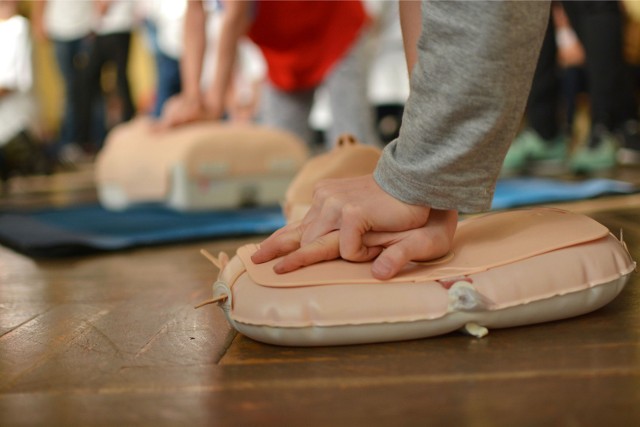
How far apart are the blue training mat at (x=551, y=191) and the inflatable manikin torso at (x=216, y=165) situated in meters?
0.67

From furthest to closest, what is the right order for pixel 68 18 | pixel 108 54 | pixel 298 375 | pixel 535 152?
1. pixel 108 54
2. pixel 68 18
3. pixel 535 152
4. pixel 298 375

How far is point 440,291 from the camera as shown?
77 centimetres

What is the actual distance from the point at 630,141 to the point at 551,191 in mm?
1540

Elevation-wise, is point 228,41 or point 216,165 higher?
point 228,41

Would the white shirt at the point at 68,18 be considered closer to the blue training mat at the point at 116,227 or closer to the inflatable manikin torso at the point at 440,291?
the blue training mat at the point at 116,227

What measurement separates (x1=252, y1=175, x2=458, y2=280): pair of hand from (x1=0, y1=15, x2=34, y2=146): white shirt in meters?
3.22

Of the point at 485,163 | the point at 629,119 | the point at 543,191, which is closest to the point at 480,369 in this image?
the point at 485,163

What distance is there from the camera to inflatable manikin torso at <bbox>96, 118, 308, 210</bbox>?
2443 millimetres

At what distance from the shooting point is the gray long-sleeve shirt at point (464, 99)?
0.72 metres

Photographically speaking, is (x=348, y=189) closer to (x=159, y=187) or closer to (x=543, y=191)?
(x=543, y=191)

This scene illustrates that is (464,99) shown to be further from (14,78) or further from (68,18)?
(68,18)

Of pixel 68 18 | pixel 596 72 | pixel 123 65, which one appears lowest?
pixel 123 65

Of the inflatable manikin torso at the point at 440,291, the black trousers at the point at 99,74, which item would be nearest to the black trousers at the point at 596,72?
the inflatable manikin torso at the point at 440,291

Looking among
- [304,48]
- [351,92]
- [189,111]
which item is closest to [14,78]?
[189,111]
